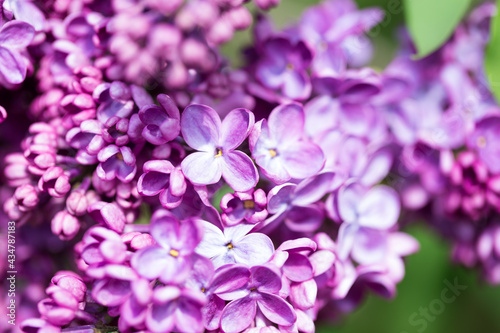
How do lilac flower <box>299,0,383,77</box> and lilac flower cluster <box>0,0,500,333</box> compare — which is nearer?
lilac flower cluster <box>0,0,500,333</box>

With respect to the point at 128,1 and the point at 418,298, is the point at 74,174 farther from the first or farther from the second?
the point at 418,298

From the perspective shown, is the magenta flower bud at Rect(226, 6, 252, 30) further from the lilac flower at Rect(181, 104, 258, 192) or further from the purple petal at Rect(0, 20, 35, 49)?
the purple petal at Rect(0, 20, 35, 49)

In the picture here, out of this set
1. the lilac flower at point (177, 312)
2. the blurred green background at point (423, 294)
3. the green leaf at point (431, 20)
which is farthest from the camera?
the blurred green background at point (423, 294)

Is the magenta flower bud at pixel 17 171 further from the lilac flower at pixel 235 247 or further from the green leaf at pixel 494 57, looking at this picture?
the green leaf at pixel 494 57

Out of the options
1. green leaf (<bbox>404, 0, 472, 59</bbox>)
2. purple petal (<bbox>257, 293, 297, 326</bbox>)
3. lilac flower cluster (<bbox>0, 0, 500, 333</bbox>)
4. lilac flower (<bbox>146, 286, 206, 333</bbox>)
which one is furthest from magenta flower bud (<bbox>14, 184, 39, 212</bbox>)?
green leaf (<bbox>404, 0, 472, 59</bbox>)

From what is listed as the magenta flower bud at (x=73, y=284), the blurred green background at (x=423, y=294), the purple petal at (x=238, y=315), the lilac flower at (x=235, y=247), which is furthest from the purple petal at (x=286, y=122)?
the blurred green background at (x=423, y=294)

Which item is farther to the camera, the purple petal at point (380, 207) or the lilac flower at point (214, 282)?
the purple petal at point (380, 207)

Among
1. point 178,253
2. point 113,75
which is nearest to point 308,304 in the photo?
point 178,253
